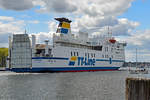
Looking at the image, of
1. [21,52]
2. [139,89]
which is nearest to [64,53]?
[21,52]

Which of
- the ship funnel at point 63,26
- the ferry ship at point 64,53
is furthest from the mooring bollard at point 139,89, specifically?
the ship funnel at point 63,26

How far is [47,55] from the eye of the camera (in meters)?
49.9

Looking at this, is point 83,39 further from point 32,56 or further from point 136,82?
point 136,82

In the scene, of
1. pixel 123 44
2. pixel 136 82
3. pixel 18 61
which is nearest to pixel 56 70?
pixel 18 61

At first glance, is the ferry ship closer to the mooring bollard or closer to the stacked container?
the stacked container

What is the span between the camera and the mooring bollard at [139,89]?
4.26m

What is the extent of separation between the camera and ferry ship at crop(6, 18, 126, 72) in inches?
1916

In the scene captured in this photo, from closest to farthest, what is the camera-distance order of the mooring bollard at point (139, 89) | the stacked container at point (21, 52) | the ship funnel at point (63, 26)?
the mooring bollard at point (139, 89) → the stacked container at point (21, 52) → the ship funnel at point (63, 26)

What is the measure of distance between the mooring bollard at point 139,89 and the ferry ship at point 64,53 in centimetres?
4484

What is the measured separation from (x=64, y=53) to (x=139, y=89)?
162 feet

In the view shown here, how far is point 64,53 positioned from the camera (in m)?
53.4

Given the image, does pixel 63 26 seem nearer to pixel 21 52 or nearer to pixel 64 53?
pixel 64 53

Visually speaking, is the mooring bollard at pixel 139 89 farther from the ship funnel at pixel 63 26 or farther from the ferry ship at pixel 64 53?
the ship funnel at pixel 63 26

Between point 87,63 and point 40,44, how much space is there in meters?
14.9
